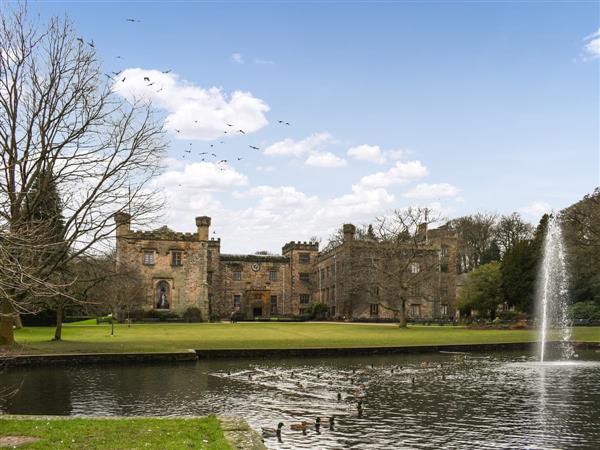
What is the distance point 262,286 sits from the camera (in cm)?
7938

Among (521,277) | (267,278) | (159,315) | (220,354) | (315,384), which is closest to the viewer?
(315,384)

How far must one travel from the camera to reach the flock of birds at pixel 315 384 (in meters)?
12.4

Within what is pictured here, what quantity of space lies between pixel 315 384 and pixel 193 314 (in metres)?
48.6

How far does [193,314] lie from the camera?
65812 mm

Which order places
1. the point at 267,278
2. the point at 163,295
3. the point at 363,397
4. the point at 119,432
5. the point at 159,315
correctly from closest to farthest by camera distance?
the point at 119,432 < the point at 363,397 < the point at 159,315 < the point at 163,295 < the point at 267,278

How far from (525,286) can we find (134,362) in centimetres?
4702

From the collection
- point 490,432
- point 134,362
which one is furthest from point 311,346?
point 490,432

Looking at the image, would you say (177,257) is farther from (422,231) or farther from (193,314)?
(422,231)

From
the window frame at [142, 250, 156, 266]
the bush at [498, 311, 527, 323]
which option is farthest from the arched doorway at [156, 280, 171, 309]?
the bush at [498, 311, 527, 323]

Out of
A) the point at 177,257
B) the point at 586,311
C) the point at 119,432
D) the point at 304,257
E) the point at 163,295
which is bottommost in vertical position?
the point at 119,432

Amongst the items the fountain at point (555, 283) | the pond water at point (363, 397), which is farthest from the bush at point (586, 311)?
the pond water at point (363, 397)

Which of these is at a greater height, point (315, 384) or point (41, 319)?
point (41, 319)

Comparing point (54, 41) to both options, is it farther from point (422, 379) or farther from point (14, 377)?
point (422, 379)

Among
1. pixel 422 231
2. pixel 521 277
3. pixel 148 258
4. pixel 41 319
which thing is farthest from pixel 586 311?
pixel 41 319
